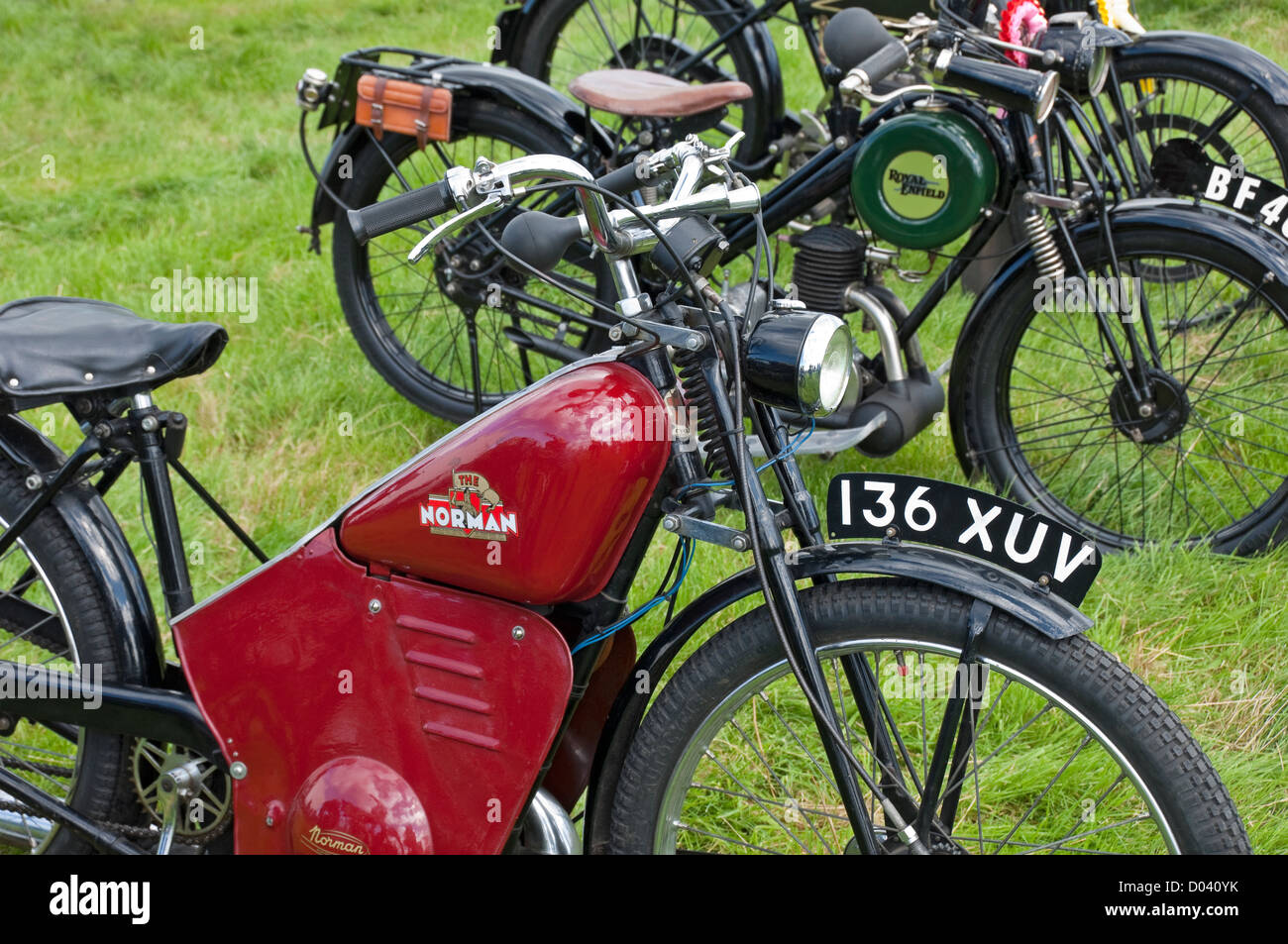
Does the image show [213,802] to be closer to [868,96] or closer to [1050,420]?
[868,96]

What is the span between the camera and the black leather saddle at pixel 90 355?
2102 millimetres

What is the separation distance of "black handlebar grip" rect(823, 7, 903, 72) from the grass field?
47.2 inches

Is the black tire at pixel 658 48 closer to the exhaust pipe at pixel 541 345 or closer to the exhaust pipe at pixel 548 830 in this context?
the exhaust pipe at pixel 541 345

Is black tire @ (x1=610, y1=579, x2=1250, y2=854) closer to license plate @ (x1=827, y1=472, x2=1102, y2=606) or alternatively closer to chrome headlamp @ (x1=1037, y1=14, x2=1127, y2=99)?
license plate @ (x1=827, y1=472, x2=1102, y2=606)

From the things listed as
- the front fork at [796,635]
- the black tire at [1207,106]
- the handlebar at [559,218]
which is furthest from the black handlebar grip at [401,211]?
the black tire at [1207,106]

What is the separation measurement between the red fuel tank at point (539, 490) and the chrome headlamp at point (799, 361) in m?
0.16

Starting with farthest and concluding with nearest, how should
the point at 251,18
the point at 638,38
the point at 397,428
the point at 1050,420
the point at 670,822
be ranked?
the point at 251,18, the point at 638,38, the point at 397,428, the point at 1050,420, the point at 670,822

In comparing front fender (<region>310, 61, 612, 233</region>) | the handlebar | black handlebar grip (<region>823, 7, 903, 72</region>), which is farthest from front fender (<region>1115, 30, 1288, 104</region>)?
the handlebar

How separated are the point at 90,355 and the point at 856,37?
1.86 metres

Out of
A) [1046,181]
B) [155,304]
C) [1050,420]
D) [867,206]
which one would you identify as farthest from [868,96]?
[155,304]

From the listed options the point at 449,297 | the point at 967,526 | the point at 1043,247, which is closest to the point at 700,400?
the point at 967,526

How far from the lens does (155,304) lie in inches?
182

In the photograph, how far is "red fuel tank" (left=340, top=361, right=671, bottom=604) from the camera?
5.95ft

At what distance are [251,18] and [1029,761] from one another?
24.4 feet
